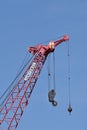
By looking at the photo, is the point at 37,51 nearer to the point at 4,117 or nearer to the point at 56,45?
the point at 56,45

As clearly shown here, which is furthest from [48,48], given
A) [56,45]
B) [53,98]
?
[53,98]

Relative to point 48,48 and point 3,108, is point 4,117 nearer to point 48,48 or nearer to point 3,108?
point 3,108

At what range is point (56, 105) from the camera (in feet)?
429

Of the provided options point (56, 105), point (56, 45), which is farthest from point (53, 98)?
point (56, 45)

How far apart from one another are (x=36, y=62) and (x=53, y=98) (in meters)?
8.51

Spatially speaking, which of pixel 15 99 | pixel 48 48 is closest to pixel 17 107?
pixel 15 99

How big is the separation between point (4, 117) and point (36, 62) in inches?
402

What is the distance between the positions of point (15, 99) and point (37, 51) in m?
8.51

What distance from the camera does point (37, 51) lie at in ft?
453

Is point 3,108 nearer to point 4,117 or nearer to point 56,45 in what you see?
point 4,117

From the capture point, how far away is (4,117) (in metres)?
137

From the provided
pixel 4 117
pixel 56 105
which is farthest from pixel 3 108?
pixel 56 105

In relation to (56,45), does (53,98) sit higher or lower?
lower

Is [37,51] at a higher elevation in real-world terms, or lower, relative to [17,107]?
higher
